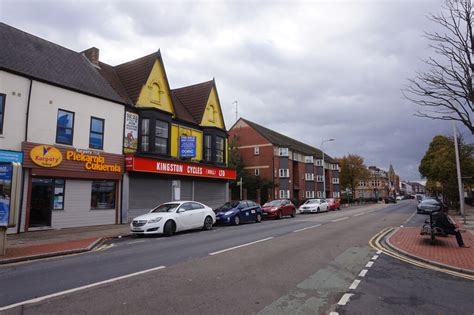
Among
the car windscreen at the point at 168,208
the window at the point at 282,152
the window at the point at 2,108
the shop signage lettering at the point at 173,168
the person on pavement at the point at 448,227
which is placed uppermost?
the window at the point at 282,152

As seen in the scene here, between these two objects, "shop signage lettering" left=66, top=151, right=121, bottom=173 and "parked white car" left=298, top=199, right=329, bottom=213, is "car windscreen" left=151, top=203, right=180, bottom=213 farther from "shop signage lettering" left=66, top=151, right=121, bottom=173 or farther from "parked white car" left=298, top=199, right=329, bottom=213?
"parked white car" left=298, top=199, right=329, bottom=213

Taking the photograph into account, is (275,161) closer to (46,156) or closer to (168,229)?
(168,229)

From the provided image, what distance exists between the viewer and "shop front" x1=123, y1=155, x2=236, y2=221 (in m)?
19.8

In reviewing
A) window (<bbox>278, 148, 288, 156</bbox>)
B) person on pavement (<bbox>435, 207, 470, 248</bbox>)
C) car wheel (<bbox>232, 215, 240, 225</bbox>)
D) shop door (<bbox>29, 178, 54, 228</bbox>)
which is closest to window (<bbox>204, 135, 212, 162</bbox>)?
car wheel (<bbox>232, 215, 240, 225</bbox>)

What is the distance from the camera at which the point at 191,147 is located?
23.3m

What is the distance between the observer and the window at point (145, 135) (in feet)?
69.5

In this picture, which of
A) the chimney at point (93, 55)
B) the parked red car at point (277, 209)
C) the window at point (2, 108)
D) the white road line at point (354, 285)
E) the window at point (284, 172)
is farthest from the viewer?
the window at point (284, 172)

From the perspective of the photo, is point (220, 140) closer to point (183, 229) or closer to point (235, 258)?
point (183, 229)

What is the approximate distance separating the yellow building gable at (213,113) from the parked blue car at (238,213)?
8837mm

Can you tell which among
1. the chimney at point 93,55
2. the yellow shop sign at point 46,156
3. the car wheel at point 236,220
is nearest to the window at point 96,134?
the yellow shop sign at point 46,156

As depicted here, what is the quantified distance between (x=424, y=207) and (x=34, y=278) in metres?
31.3

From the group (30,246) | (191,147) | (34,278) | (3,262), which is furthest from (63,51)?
(34,278)

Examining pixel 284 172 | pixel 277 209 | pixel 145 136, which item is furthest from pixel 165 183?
pixel 284 172

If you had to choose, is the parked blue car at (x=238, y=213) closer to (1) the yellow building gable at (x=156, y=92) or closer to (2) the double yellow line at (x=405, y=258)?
(1) the yellow building gable at (x=156, y=92)
